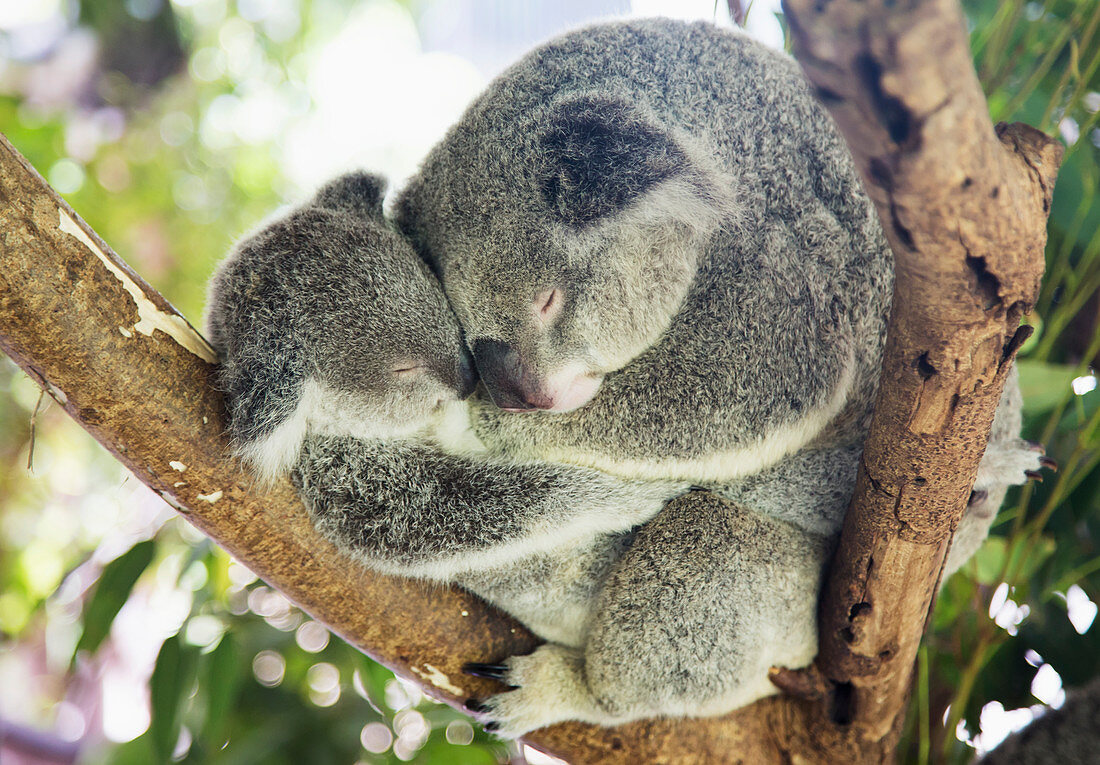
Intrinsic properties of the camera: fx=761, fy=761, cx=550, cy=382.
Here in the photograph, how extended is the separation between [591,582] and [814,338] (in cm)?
76

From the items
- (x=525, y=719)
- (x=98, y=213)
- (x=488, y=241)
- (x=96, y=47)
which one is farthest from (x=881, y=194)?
(x=96, y=47)

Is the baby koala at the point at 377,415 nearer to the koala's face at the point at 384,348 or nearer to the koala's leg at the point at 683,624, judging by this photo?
the koala's face at the point at 384,348

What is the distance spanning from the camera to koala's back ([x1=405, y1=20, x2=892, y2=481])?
159 centimetres

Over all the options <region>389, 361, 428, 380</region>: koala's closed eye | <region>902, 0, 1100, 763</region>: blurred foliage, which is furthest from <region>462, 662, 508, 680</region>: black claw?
<region>902, 0, 1100, 763</region>: blurred foliage

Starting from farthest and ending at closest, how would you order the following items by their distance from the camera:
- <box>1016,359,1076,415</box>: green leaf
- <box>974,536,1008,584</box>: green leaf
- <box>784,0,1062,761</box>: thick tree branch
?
<box>974,536,1008,584</box>: green leaf < <box>1016,359,1076,415</box>: green leaf < <box>784,0,1062,761</box>: thick tree branch

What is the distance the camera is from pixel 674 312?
1.68 meters

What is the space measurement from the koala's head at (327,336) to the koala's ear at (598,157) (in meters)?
0.35

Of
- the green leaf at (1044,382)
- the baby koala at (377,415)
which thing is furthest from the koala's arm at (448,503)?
the green leaf at (1044,382)

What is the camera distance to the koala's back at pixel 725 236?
1.59 m

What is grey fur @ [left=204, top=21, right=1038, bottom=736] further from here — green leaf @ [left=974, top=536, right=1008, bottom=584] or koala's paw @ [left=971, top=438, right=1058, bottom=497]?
green leaf @ [left=974, top=536, right=1008, bottom=584]

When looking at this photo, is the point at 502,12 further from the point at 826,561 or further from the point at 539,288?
the point at 826,561

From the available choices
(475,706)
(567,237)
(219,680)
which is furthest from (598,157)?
(219,680)

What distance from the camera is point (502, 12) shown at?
109 inches

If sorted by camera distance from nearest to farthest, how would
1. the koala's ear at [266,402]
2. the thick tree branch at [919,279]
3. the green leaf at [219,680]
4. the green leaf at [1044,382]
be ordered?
the thick tree branch at [919,279] < the koala's ear at [266,402] < the green leaf at [219,680] < the green leaf at [1044,382]
